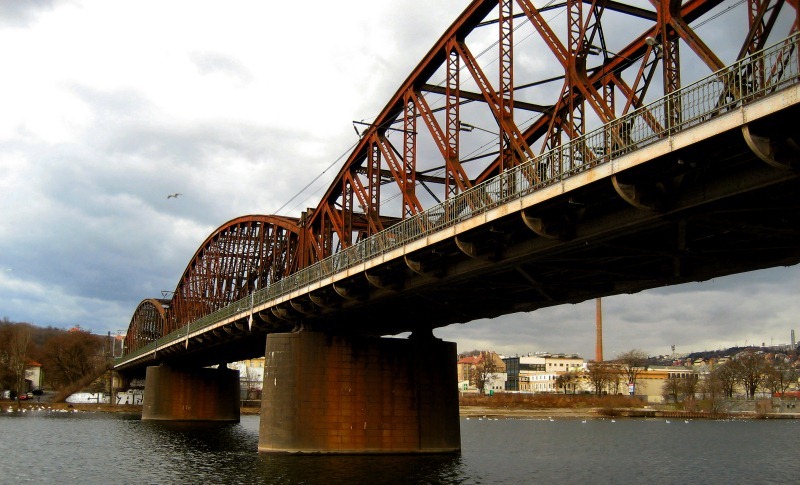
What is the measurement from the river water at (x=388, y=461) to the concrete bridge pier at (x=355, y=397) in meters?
1.08

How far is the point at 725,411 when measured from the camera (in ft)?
456

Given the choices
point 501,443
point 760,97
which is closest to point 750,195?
point 760,97

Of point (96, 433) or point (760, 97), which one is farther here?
point (96, 433)

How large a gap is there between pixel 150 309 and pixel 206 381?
56735 millimetres

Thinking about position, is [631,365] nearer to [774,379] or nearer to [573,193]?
Answer: [774,379]

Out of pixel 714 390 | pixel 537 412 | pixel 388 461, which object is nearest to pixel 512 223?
pixel 388 461

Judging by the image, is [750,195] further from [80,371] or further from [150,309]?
[80,371]

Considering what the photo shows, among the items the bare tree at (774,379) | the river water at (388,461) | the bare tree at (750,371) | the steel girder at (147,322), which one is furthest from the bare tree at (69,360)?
the bare tree at (774,379)

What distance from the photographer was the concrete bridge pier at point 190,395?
322 ft

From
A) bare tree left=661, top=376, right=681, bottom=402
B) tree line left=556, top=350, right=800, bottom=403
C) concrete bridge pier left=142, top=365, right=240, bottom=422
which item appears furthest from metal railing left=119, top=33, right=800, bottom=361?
bare tree left=661, top=376, right=681, bottom=402

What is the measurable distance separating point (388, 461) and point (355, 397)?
4205mm

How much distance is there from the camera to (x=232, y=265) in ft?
309

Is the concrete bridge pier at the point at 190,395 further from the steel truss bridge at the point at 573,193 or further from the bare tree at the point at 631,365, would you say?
the bare tree at the point at 631,365

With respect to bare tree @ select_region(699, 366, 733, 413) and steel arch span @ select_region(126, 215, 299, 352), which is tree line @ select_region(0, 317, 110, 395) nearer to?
steel arch span @ select_region(126, 215, 299, 352)
